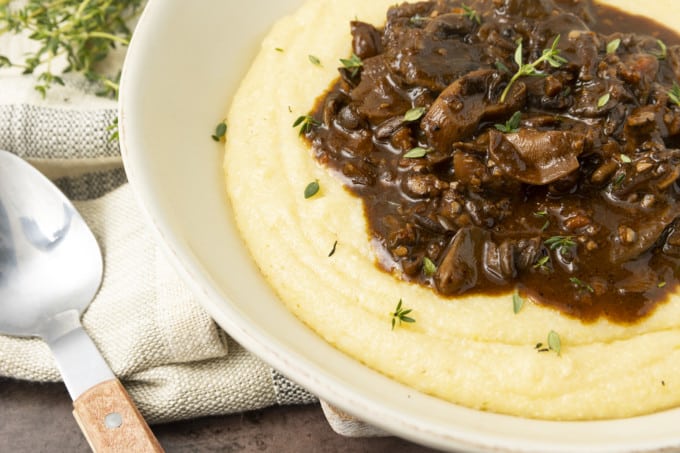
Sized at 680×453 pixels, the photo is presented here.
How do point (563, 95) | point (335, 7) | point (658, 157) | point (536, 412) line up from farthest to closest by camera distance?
point (335, 7) < point (563, 95) < point (658, 157) < point (536, 412)

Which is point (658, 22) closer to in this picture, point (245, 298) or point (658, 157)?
point (658, 157)

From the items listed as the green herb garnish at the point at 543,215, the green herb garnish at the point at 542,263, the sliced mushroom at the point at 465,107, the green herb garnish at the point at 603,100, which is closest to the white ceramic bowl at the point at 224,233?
the green herb garnish at the point at 542,263

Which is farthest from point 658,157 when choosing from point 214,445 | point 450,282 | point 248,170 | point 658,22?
point 214,445

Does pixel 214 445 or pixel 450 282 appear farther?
pixel 214 445

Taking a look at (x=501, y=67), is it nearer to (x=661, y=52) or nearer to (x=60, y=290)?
(x=661, y=52)

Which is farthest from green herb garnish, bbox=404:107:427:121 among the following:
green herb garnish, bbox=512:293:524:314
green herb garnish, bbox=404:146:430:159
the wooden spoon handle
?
the wooden spoon handle

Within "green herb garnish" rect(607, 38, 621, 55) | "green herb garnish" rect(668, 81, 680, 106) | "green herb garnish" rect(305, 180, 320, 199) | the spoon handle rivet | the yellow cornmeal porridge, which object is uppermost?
"green herb garnish" rect(607, 38, 621, 55)

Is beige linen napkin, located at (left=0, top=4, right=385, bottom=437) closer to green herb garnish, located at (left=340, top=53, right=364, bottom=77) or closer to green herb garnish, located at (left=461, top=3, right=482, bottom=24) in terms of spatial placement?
green herb garnish, located at (left=340, top=53, right=364, bottom=77)
